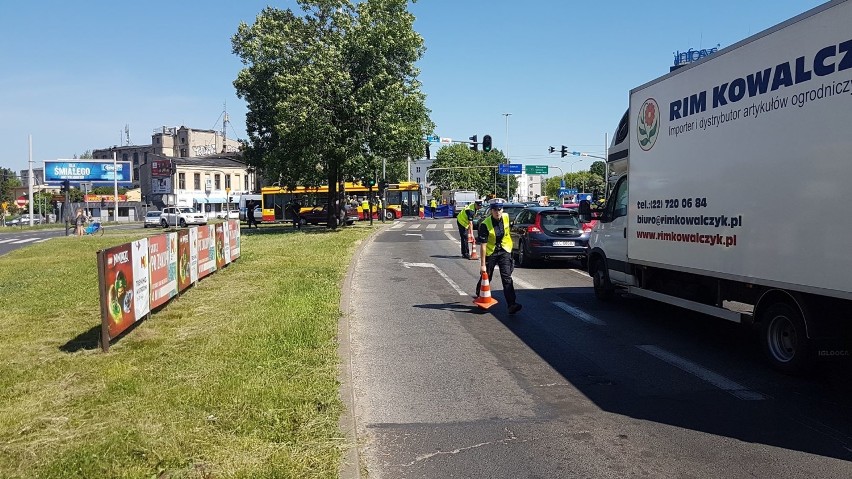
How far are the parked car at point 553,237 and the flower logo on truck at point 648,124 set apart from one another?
7330 millimetres

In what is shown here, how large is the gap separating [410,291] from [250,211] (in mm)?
31160

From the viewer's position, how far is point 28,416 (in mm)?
5199

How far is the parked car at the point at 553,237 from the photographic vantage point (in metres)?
16.8

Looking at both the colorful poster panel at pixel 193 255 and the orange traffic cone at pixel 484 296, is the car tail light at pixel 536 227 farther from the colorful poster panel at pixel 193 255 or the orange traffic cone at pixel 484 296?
the colorful poster panel at pixel 193 255

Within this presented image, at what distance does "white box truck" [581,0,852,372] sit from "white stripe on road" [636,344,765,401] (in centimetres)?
65

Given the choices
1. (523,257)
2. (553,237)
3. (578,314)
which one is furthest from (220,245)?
(578,314)

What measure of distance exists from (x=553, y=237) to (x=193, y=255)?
28.2 ft

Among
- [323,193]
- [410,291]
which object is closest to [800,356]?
[410,291]

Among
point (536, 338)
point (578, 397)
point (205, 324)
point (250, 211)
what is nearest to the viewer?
point (578, 397)

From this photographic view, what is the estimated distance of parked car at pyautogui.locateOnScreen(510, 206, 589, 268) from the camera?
16.8 meters

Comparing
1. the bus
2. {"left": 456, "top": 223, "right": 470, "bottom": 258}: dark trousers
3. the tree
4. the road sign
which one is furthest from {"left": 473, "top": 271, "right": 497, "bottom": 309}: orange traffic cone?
the road sign

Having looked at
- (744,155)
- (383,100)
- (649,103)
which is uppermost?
(383,100)

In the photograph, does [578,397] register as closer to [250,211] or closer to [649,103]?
[649,103]

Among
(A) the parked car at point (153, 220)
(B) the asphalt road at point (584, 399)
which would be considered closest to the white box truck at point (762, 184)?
(B) the asphalt road at point (584, 399)
